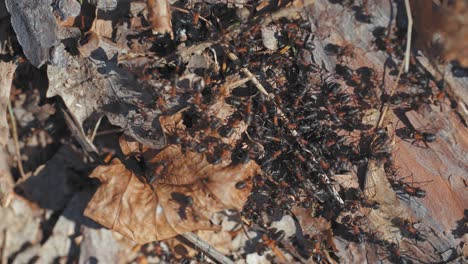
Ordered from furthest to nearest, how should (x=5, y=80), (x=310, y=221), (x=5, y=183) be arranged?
(x=5, y=183), (x=5, y=80), (x=310, y=221)

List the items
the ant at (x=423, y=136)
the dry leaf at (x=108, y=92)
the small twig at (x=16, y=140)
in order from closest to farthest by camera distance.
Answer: the ant at (x=423, y=136), the dry leaf at (x=108, y=92), the small twig at (x=16, y=140)

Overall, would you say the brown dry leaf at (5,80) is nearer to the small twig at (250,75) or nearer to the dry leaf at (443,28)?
the small twig at (250,75)

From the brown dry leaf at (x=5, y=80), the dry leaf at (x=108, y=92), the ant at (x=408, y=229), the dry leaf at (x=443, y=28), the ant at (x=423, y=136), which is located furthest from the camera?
the brown dry leaf at (x=5, y=80)


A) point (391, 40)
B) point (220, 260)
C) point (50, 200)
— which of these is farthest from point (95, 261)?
point (391, 40)

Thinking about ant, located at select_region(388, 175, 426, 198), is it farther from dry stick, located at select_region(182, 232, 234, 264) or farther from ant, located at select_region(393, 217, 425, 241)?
dry stick, located at select_region(182, 232, 234, 264)

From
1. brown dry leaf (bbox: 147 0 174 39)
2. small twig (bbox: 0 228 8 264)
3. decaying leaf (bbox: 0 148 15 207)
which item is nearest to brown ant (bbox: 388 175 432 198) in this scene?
brown dry leaf (bbox: 147 0 174 39)

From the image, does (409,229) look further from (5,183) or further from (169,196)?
(5,183)

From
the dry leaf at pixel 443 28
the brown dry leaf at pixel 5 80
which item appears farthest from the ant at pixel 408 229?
the brown dry leaf at pixel 5 80

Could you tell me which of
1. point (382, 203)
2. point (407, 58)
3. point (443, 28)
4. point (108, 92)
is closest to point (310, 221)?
point (382, 203)
